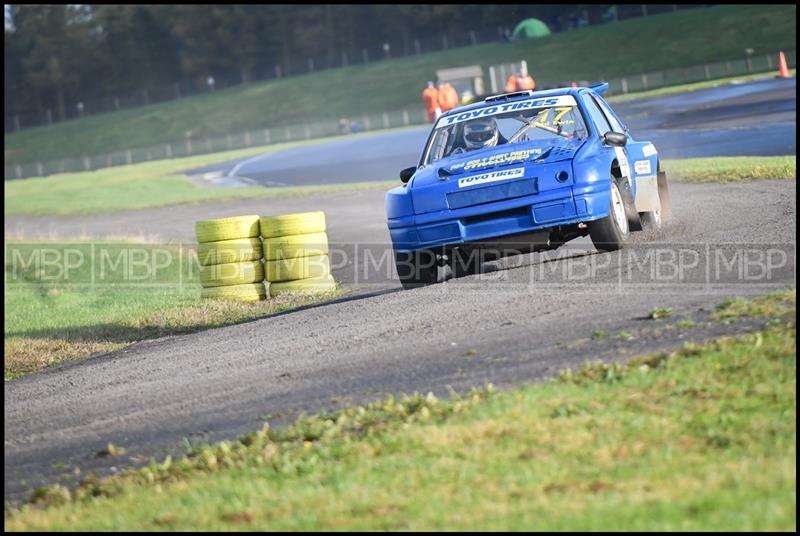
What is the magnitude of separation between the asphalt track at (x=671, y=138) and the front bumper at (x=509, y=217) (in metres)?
13.5

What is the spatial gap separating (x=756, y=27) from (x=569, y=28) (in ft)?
83.8

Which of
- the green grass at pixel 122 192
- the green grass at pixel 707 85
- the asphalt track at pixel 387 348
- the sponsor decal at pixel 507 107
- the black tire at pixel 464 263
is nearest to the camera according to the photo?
the asphalt track at pixel 387 348

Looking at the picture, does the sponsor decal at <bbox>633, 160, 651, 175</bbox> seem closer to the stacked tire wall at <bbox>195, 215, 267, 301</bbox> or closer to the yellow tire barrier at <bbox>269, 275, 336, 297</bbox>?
the yellow tire barrier at <bbox>269, 275, 336, 297</bbox>

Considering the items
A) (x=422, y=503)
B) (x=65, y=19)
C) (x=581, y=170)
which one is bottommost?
(x=422, y=503)

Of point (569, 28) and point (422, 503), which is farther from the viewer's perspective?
point (569, 28)

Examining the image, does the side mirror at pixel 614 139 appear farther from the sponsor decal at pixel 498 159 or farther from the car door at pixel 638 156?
the sponsor decal at pixel 498 159

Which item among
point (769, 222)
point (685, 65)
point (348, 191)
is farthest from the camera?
point (685, 65)

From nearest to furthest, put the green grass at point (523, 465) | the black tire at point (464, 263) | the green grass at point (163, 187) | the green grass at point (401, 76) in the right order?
the green grass at point (523, 465), the black tire at point (464, 263), the green grass at point (163, 187), the green grass at point (401, 76)

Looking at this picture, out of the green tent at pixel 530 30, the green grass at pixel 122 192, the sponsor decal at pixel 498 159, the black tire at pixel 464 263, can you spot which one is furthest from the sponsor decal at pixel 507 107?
the green tent at pixel 530 30

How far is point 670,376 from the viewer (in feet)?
21.6

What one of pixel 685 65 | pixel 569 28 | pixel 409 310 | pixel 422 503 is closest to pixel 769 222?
pixel 409 310

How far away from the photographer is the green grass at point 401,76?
247ft

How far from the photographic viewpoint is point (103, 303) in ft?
52.9

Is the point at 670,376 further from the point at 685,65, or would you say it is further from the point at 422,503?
the point at 685,65
